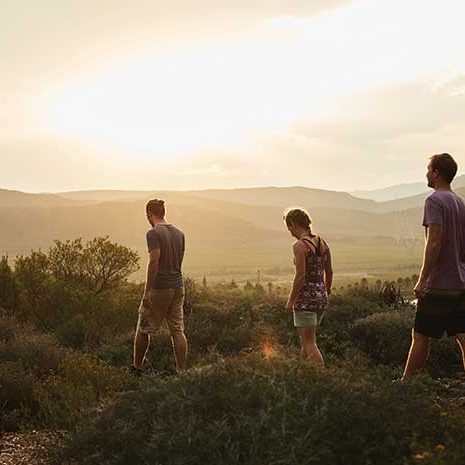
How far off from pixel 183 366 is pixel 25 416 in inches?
73.6

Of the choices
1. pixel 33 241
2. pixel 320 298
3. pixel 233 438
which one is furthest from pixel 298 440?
pixel 33 241

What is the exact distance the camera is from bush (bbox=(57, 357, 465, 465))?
Result: 3.67 m

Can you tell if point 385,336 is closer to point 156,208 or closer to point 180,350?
point 180,350

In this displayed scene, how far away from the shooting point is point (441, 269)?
5387 millimetres

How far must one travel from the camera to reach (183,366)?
7141 millimetres

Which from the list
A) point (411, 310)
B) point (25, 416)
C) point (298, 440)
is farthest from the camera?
point (411, 310)

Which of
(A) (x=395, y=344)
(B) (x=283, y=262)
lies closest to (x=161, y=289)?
(A) (x=395, y=344)

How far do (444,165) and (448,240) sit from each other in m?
0.66

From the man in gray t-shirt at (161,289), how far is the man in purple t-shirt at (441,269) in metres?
2.85

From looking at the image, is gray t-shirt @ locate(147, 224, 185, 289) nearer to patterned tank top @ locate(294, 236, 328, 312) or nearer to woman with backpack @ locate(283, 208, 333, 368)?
woman with backpack @ locate(283, 208, 333, 368)

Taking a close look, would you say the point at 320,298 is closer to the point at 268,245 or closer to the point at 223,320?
the point at 223,320

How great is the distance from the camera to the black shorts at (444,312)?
17.4ft

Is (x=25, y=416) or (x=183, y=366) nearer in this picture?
(x=25, y=416)

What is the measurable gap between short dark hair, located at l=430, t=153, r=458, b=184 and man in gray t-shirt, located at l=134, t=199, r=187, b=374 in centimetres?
304
